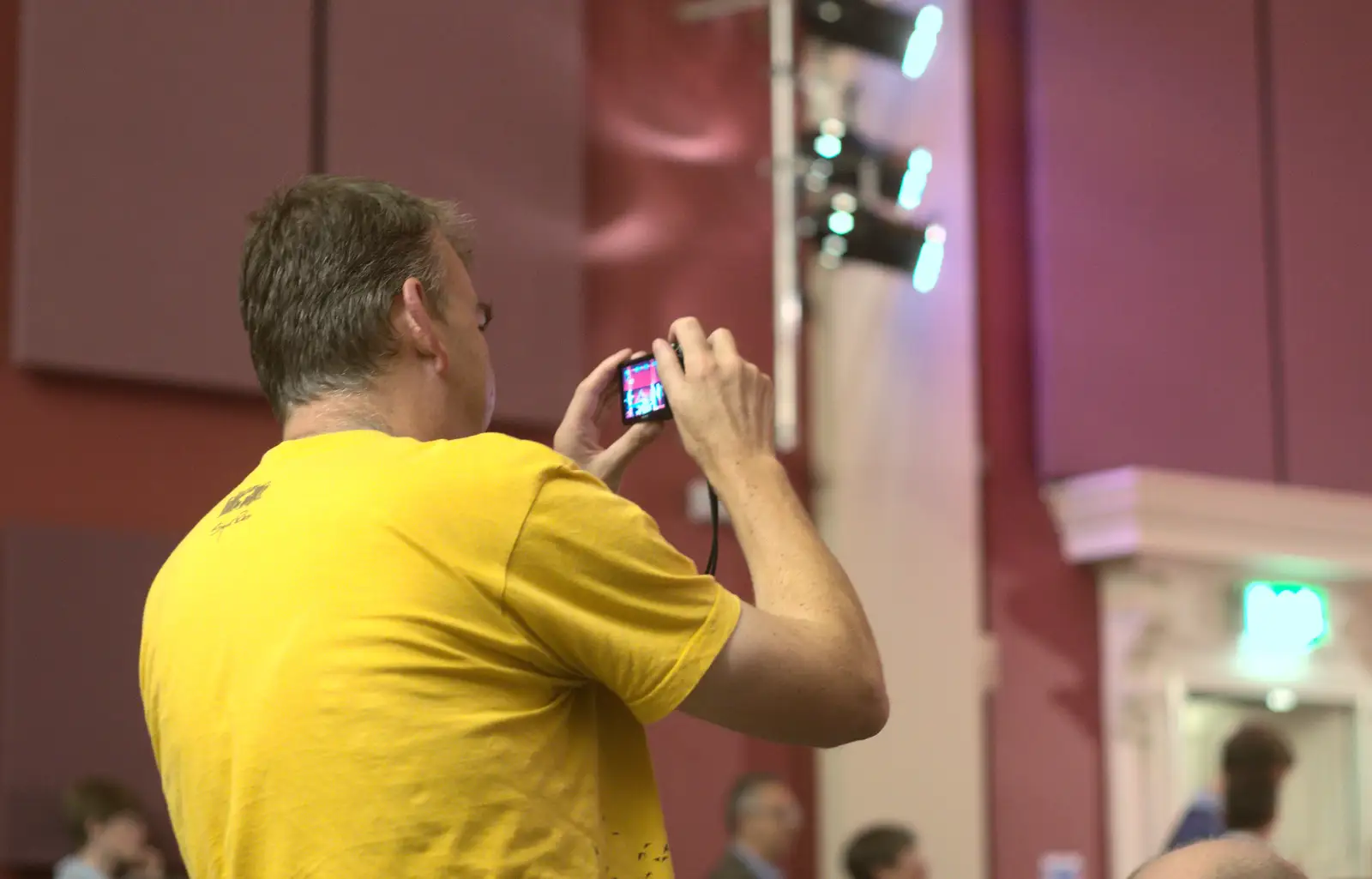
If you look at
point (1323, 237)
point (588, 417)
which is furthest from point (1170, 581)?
point (588, 417)

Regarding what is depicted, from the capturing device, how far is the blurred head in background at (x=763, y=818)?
4375 millimetres

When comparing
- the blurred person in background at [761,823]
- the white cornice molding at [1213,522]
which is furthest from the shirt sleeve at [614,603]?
the white cornice molding at [1213,522]

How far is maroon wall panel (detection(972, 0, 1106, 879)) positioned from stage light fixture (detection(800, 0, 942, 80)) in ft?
2.63

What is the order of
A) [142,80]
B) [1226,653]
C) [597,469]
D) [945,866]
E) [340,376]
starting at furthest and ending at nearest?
[1226,653], [945,866], [142,80], [597,469], [340,376]

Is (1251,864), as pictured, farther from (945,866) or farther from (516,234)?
(945,866)

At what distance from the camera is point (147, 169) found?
429cm

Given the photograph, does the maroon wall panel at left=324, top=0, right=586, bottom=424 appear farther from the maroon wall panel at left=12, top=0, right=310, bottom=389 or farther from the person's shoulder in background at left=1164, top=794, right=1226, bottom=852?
the person's shoulder in background at left=1164, top=794, right=1226, bottom=852

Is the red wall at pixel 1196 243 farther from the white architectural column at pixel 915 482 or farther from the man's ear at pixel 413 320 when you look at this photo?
the man's ear at pixel 413 320

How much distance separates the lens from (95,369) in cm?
421

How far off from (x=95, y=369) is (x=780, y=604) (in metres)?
3.39

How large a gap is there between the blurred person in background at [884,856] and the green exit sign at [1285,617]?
192 centimetres

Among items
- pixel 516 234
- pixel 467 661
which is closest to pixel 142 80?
pixel 516 234

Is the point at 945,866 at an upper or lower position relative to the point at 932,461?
lower

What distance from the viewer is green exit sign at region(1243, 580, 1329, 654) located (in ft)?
19.4
